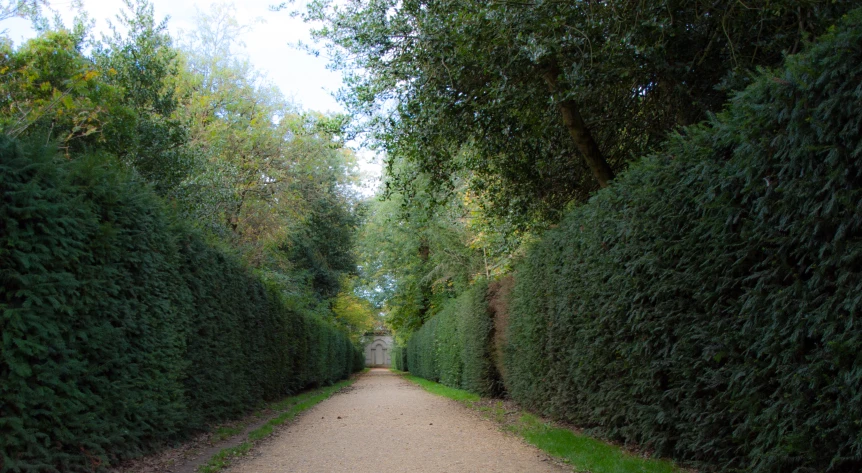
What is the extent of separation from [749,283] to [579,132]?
16.7ft

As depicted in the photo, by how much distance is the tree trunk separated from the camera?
28.0 ft

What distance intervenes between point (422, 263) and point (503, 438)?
21.3 meters

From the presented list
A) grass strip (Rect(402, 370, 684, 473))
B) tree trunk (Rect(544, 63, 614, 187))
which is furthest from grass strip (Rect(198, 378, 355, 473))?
tree trunk (Rect(544, 63, 614, 187))

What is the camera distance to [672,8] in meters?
6.66

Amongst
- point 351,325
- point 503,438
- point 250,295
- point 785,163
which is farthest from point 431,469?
point 351,325

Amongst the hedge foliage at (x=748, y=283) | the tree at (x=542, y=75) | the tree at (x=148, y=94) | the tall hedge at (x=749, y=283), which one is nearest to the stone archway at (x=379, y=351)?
the tree at (x=148, y=94)

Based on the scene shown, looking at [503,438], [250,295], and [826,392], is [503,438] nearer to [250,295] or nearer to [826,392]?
[826,392]

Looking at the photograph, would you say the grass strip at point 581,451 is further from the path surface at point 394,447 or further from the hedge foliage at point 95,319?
the hedge foliage at point 95,319

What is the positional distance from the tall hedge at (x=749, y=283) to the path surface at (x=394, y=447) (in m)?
1.51

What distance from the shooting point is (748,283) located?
14.1 feet

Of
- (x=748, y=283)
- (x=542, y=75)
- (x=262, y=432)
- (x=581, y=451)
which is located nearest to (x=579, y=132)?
(x=542, y=75)

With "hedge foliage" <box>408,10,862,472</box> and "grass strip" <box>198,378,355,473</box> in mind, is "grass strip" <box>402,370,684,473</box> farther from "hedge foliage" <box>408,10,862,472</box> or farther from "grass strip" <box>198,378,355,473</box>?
"grass strip" <box>198,378,355,473</box>

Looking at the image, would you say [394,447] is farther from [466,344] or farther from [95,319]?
[466,344]

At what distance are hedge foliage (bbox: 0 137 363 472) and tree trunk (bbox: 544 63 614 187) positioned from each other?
576 cm
